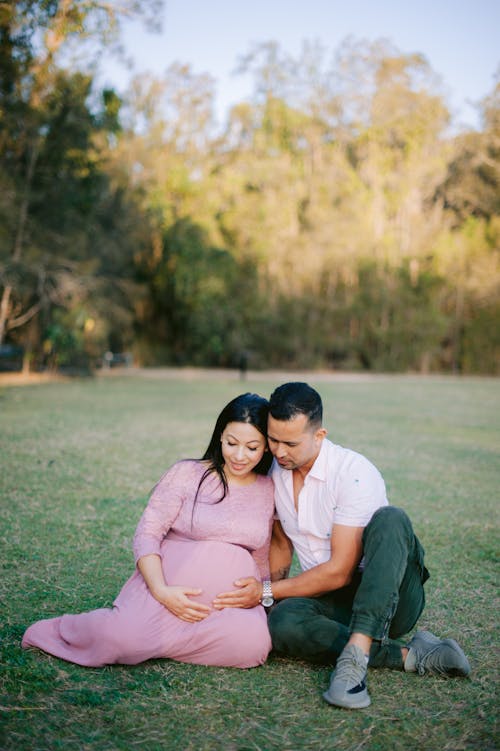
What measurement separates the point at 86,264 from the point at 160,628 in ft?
55.2

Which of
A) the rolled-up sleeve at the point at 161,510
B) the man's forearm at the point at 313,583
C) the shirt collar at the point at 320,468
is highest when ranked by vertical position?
the shirt collar at the point at 320,468

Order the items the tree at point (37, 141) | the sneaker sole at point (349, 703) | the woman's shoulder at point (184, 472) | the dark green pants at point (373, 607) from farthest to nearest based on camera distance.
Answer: the tree at point (37, 141) → the woman's shoulder at point (184, 472) → the dark green pants at point (373, 607) → the sneaker sole at point (349, 703)

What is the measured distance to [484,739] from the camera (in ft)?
7.73

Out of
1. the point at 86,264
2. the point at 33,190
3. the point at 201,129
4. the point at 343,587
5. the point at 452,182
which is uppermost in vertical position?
the point at 201,129

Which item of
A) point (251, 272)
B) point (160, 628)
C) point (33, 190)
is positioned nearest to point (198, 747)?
point (160, 628)

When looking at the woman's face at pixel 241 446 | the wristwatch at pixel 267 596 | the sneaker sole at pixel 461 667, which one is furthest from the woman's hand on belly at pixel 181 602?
the sneaker sole at pixel 461 667

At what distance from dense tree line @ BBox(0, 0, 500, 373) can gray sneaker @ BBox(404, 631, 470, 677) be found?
1723 centimetres

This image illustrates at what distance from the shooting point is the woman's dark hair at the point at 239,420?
2.97 meters

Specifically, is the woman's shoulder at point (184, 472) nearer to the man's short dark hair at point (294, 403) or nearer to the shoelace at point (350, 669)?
the man's short dark hair at point (294, 403)

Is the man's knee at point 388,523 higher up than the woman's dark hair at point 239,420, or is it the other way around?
the woman's dark hair at point 239,420

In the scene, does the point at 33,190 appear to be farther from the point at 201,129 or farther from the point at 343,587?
the point at 343,587

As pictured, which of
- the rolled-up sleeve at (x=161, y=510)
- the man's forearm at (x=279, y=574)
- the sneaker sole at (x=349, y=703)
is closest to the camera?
the sneaker sole at (x=349, y=703)

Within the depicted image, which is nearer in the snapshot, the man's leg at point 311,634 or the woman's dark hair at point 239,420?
the man's leg at point 311,634

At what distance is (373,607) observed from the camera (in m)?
2.67
